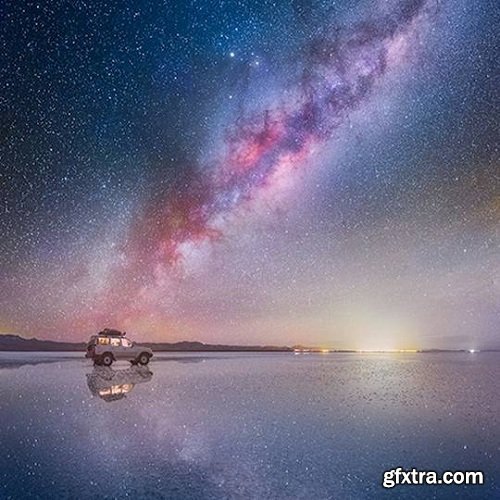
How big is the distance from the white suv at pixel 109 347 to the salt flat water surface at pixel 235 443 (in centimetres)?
1246

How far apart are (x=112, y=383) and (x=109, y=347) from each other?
960 cm

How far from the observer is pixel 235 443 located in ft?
39.1

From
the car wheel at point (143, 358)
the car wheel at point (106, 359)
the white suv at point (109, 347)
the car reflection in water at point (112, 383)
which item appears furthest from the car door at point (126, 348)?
the car reflection in water at point (112, 383)

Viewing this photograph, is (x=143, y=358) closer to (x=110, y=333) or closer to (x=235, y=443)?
(x=110, y=333)

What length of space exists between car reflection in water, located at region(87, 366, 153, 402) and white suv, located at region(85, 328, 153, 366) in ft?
3.41

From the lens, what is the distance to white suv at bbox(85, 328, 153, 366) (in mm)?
34781

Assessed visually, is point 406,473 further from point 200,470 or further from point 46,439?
point 46,439

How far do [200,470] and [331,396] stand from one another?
13420mm

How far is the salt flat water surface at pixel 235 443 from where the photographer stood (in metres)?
8.68

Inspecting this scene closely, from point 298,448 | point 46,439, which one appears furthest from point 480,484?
point 46,439

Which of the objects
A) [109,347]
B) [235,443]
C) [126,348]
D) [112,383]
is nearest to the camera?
[235,443]

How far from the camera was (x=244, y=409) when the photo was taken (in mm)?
17297

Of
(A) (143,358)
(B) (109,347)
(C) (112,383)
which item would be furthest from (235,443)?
(A) (143,358)

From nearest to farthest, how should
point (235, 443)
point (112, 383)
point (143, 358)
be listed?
1. point (235, 443)
2. point (112, 383)
3. point (143, 358)
